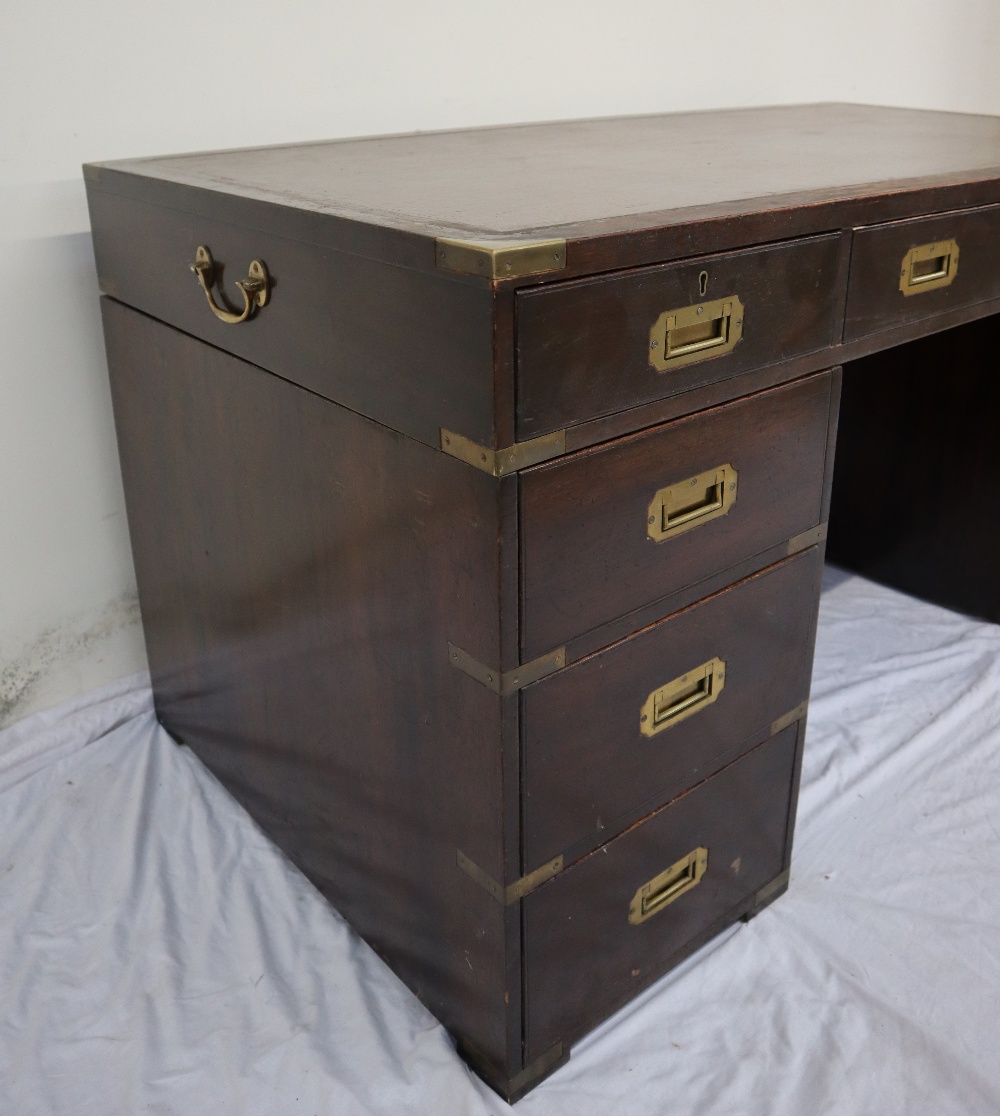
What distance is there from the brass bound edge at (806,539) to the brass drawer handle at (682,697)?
0.14 m

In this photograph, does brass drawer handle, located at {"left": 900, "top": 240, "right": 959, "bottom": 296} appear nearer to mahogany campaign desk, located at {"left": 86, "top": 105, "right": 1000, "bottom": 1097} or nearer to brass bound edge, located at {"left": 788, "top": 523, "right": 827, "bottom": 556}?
mahogany campaign desk, located at {"left": 86, "top": 105, "right": 1000, "bottom": 1097}

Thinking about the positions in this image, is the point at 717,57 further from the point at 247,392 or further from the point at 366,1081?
the point at 366,1081

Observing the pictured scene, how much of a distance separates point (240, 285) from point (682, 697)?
57 centimetres

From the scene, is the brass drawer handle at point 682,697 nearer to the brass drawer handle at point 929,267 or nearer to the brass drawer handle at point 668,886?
the brass drawer handle at point 668,886

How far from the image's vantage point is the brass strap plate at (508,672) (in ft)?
2.89

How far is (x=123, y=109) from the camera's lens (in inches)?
54.1

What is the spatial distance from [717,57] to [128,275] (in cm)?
117

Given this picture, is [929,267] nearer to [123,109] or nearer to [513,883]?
[513,883]

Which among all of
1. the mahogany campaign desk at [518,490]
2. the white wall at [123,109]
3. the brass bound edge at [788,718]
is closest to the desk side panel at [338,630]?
the mahogany campaign desk at [518,490]

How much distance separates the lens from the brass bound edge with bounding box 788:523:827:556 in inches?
43.8

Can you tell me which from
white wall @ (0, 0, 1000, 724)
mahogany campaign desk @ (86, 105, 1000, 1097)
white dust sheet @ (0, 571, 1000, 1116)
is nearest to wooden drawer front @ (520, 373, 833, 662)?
mahogany campaign desk @ (86, 105, 1000, 1097)

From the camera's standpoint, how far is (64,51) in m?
1.31

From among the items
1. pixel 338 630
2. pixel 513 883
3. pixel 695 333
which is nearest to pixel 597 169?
pixel 695 333

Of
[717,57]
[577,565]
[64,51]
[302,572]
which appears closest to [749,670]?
[577,565]
